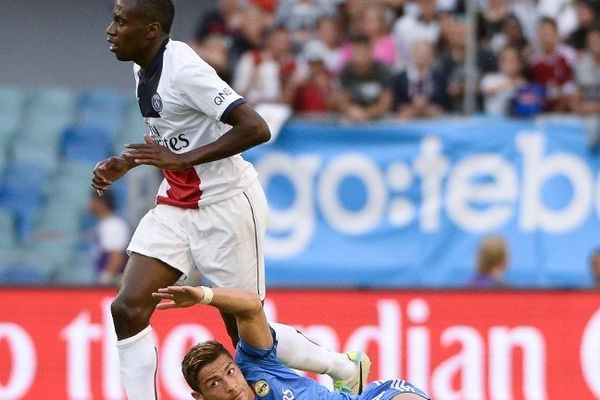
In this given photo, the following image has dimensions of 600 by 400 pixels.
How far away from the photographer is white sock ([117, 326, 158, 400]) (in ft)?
22.3

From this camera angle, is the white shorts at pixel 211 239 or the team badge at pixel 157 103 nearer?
the team badge at pixel 157 103

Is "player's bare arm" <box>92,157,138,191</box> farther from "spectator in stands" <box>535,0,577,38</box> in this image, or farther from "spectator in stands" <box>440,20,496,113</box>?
"spectator in stands" <box>535,0,577,38</box>

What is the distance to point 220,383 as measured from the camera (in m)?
6.45

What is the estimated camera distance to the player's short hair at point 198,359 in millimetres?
6469

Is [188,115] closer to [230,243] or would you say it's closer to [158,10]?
[158,10]

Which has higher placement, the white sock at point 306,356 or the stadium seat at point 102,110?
the stadium seat at point 102,110

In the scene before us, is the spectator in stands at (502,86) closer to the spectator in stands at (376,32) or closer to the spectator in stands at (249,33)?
the spectator in stands at (376,32)

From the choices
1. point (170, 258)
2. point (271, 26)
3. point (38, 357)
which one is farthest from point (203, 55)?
point (170, 258)

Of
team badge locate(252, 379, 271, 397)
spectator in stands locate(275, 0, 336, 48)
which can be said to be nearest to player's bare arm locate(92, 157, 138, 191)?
team badge locate(252, 379, 271, 397)

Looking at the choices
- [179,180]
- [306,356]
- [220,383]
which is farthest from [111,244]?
[220,383]

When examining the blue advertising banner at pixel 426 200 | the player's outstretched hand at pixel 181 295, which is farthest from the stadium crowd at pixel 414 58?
the player's outstretched hand at pixel 181 295

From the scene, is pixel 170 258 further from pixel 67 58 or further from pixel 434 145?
pixel 67 58

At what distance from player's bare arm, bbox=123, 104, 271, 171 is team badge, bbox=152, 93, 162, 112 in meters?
0.15

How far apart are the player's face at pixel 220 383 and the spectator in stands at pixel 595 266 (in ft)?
17.0
